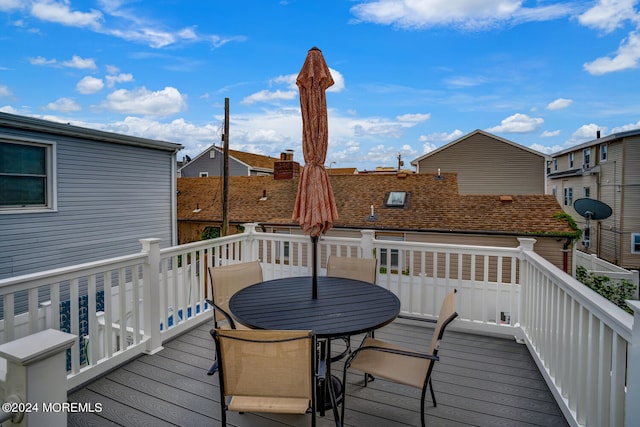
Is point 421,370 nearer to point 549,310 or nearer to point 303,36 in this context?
point 549,310

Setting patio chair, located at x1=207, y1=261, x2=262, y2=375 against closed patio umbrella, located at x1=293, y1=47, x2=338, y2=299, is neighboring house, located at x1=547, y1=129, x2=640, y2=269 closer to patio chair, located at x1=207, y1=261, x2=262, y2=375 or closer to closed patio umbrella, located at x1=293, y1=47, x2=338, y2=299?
closed patio umbrella, located at x1=293, y1=47, x2=338, y2=299

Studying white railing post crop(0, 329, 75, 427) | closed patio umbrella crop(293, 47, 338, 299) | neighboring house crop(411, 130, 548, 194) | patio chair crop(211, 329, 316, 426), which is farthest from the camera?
neighboring house crop(411, 130, 548, 194)

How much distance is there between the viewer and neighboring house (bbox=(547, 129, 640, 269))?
14.2 metres

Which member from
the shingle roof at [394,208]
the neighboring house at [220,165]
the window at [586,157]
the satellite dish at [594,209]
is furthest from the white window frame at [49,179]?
the window at [586,157]

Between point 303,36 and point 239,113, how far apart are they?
4253 mm

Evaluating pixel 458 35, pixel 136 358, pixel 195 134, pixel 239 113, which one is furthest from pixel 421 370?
pixel 195 134

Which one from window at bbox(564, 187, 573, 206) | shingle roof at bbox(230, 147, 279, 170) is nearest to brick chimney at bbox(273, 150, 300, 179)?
shingle roof at bbox(230, 147, 279, 170)

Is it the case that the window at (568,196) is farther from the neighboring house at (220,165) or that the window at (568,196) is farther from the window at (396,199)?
the neighboring house at (220,165)

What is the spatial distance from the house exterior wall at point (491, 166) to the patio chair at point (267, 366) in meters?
16.4

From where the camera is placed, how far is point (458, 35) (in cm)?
1062

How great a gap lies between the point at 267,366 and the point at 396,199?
35.3 ft

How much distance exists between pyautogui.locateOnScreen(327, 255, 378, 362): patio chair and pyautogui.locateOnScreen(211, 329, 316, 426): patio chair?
1623 millimetres

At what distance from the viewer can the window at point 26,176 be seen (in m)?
6.05

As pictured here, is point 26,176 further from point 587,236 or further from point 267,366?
point 587,236
